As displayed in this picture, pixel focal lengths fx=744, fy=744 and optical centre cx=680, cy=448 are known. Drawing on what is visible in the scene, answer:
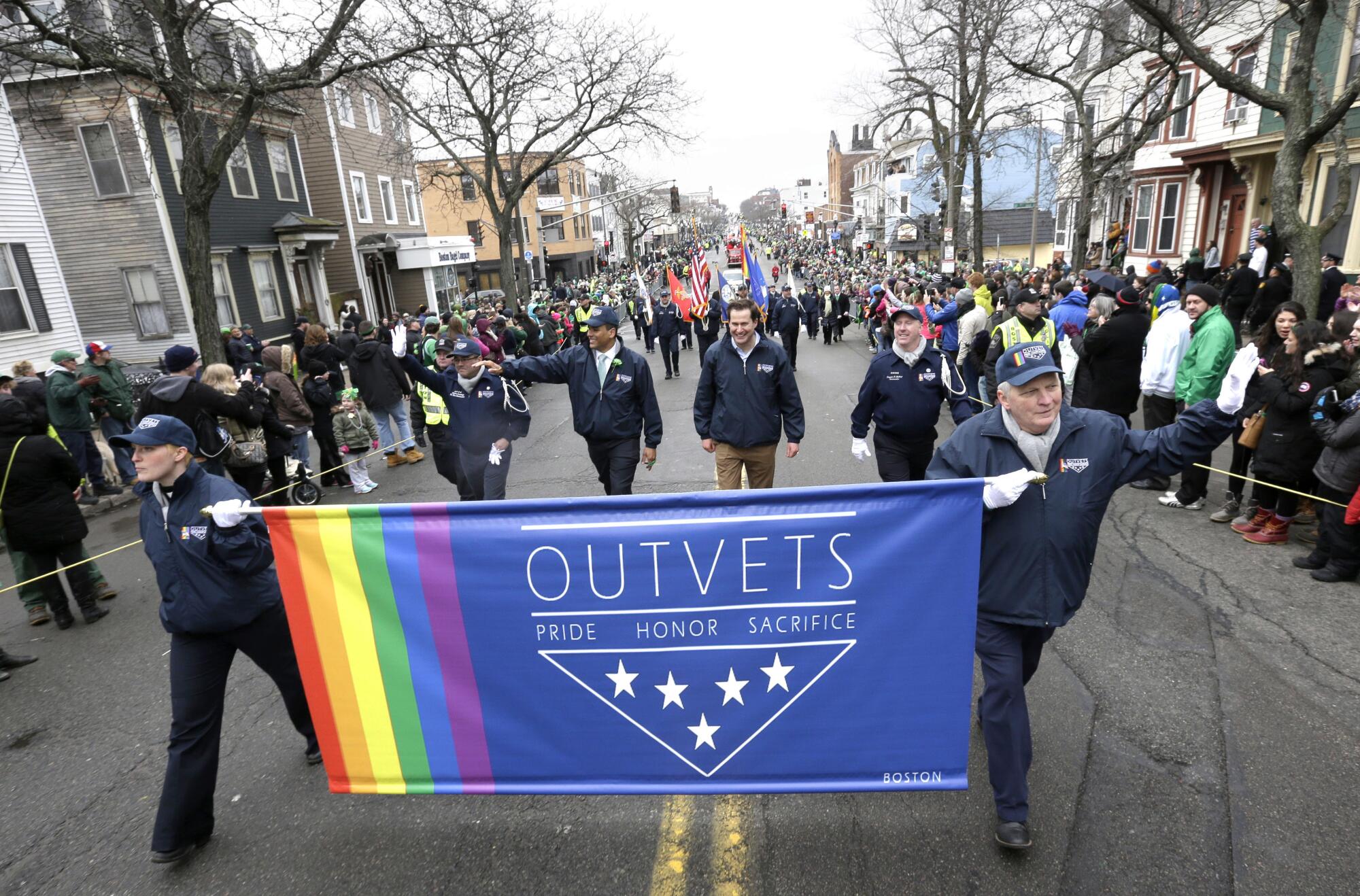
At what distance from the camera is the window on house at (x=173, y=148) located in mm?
19500

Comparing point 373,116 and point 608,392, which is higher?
point 373,116

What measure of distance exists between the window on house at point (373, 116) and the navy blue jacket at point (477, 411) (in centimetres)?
2826

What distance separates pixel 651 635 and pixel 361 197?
32.8 m

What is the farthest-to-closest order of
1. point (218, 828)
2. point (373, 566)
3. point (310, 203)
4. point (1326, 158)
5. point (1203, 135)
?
point (310, 203) < point (1203, 135) < point (1326, 158) < point (218, 828) < point (373, 566)

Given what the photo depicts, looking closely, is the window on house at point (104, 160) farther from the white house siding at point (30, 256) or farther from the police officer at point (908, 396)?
the police officer at point (908, 396)

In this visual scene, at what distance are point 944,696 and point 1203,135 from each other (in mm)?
26901

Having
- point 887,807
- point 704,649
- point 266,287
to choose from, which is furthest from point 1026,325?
point 266,287

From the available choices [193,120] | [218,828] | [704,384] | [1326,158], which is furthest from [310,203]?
[1326,158]

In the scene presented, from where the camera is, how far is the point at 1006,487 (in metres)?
2.84

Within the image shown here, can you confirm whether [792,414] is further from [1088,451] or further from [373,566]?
[373,566]

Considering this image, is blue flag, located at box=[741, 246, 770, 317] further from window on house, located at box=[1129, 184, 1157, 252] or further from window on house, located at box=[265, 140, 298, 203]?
window on house, located at box=[1129, 184, 1157, 252]

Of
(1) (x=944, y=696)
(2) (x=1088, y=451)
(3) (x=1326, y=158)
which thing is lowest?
(1) (x=944, y=696)

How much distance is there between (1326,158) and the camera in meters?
17.9

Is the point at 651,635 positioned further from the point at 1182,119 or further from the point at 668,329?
the point at 1182,119
